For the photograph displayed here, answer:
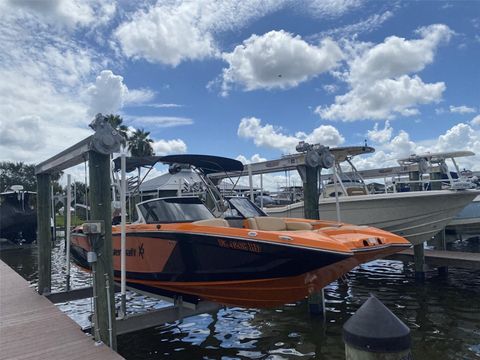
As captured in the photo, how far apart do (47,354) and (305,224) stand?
4074 mm

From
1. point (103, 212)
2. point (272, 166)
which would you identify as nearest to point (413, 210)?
point (272, 166)

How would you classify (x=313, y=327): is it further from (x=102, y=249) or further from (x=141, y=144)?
(x=141, y=144)

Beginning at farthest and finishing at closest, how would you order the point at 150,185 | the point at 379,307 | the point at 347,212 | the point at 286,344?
the point at 150,185 → the point at 347,212 → the point at 286,344 → the point at 379,307

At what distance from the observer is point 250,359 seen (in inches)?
239

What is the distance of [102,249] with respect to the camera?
512cm

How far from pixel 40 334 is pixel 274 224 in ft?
12.0

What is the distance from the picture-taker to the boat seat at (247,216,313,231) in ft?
21.5

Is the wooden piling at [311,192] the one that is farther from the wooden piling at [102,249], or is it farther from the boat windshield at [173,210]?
the wooden piling at [102,249]

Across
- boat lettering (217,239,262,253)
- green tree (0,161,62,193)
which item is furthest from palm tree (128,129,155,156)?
boat lettering (217,239,262,253)

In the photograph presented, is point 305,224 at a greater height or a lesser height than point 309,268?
greater

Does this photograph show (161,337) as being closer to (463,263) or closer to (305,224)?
(305,224)

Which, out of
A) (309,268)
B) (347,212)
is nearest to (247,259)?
(309,268)

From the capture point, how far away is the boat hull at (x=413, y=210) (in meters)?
10.0

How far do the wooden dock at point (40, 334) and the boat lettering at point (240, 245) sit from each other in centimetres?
177
